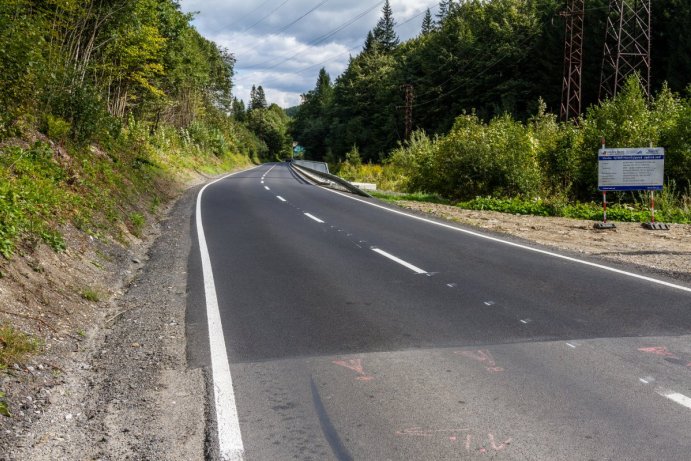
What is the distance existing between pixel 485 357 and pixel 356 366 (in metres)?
1.19

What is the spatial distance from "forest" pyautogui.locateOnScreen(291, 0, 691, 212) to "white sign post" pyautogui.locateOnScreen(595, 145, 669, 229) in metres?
4.70

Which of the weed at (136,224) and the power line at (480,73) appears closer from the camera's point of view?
the weed at (136,224)

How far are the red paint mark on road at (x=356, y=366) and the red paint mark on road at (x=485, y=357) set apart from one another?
98 cm

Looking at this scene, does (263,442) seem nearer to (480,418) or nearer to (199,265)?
(480,418)

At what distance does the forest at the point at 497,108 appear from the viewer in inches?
732

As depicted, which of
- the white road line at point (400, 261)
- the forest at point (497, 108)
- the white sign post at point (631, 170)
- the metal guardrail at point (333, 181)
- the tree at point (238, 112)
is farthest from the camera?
the tree at point (238, 112)

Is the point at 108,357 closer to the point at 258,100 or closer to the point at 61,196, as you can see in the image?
the point at 61,196

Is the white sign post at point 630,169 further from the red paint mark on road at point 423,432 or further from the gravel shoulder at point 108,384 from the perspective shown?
the red paint mark on road at point 423,432

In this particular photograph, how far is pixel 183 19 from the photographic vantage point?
118 feet

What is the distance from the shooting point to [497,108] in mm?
53531

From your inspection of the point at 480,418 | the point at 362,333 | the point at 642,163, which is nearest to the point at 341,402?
the point at 480,418

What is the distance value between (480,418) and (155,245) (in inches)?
360

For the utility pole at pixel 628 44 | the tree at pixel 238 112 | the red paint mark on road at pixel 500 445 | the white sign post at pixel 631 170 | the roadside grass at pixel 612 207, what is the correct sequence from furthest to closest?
the tree at pixel 238 112 < the utility pole at pixel 628 44 < the roadside grass at pixel 612 207 < the white sign post at pixel 631 170 < the red paint mark on road at pixel 500 445

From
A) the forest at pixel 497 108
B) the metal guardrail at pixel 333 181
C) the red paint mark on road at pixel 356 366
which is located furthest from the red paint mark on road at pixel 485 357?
the metal guardrail at pixel 333 181
